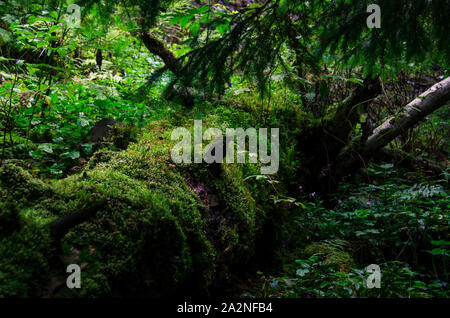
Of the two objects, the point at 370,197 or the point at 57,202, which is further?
the point at 370,197

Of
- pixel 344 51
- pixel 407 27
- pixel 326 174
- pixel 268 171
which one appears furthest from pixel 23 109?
pixel 326 174

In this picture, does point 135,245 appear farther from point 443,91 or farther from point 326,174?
point 443,91

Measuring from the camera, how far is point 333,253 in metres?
3.16

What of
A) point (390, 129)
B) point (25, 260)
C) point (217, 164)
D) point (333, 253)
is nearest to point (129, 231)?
point (25, 260)

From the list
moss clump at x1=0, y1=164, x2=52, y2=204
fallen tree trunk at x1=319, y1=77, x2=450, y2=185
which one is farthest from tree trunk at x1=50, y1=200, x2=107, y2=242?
fallen tree trunk at x1=319, y1=77, x2=450, y2=185

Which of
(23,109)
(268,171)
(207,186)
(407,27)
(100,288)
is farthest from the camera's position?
(268,171)

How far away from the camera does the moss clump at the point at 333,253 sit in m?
2.93

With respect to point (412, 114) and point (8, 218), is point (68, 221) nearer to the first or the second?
point (8, 218)

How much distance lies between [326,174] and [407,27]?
3751mm

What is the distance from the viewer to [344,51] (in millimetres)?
1958

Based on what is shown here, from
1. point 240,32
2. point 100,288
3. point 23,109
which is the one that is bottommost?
point 100,288

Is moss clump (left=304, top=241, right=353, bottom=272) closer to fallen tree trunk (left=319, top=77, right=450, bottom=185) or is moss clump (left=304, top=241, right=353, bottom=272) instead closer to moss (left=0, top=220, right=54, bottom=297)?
fallen tree trunk (left=319, top=77, right=450, bottom=185)

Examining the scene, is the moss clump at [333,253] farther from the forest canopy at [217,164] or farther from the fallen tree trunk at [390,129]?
the fallen tree trunk at [390,129]

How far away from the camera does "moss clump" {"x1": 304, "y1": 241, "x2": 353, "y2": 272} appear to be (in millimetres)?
2928
